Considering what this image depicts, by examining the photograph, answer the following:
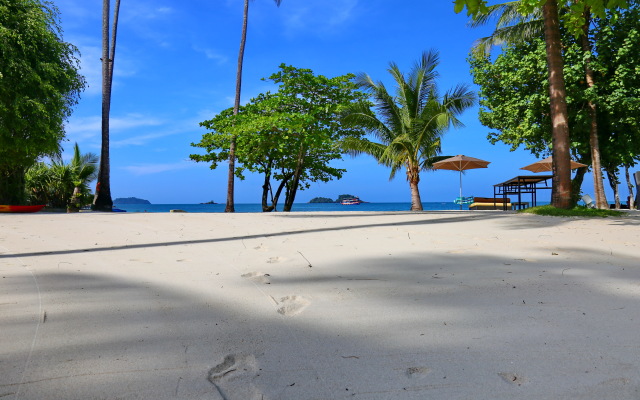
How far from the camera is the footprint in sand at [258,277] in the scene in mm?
2986

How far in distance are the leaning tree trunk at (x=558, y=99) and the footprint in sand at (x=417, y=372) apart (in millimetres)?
9764

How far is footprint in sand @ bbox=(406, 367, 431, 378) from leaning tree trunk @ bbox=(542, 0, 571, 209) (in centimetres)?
976

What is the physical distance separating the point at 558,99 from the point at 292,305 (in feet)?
31.5

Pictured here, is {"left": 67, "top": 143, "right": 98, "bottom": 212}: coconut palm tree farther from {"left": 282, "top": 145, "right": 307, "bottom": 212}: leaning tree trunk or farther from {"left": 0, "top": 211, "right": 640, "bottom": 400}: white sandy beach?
{"left": 0, "top": 211, "right": 640, "bottom": 400}: white sandy beach

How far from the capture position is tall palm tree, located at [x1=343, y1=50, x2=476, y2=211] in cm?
1616

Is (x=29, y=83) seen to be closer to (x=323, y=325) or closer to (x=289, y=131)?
(x=289, y=131)

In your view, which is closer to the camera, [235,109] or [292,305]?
[292,305]

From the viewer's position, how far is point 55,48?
15.4 meters

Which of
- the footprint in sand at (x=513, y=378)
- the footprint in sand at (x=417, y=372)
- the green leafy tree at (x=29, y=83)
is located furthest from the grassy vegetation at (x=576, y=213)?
the green leafy tree at (x=29, y=83)

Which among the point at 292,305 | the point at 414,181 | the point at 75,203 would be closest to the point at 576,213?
the point at 414,181

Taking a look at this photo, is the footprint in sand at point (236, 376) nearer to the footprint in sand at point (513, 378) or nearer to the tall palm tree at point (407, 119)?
the footprint in sand at point (513, 378)

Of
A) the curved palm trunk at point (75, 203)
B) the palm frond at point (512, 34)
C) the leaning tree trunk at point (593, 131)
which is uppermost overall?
the palm frond at point (512, 34)

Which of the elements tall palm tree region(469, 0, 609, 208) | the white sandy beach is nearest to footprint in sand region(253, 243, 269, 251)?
the white sandy beach

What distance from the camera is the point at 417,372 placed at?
1.51 metres
